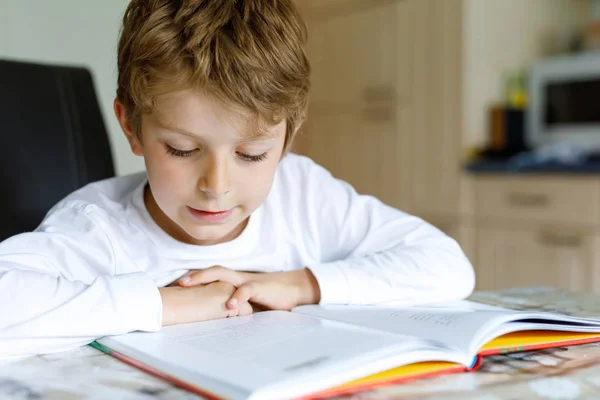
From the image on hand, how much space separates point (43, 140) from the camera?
4.31 ft

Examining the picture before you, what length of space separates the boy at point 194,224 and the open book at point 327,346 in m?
0.05

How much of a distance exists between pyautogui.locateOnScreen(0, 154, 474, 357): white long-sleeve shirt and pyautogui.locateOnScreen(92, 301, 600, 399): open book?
0.17 feet

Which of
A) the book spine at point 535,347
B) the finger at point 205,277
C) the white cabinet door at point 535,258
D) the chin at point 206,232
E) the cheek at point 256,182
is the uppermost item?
the cheek at point 256,182

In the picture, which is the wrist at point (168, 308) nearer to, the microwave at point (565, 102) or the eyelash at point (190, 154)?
the eyelash at point (190, 154)

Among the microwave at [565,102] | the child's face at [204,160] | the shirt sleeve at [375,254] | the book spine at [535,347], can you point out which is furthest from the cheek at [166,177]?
the microwave at [565,102]

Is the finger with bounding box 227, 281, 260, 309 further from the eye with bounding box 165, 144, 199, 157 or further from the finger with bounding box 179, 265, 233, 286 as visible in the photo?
the eye with bounding box 165, 144, 199, 157

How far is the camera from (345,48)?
10.4 ft

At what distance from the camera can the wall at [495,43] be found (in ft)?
8.79

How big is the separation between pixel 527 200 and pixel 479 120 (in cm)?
43

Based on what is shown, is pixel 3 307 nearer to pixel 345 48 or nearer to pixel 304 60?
pixel 304 60

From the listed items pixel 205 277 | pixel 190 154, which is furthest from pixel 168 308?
pixel 190 154

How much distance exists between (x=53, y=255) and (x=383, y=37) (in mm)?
2358

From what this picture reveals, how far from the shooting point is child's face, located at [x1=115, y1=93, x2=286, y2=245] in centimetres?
83

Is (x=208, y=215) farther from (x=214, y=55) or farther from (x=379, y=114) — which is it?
(x=379, y=114)
